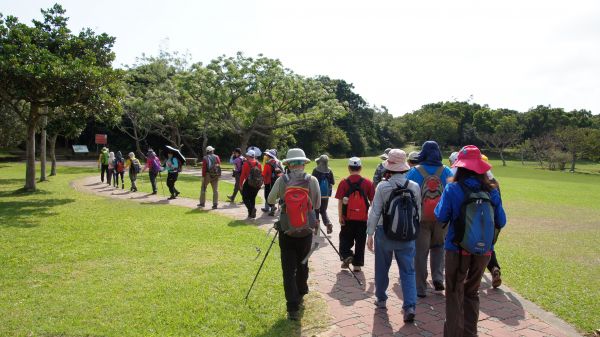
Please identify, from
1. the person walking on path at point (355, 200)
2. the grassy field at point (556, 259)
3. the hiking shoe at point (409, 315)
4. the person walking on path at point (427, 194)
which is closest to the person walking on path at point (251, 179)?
the person walking on path at point (355, 200)

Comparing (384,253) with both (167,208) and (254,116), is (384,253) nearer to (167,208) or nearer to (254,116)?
(167,208)

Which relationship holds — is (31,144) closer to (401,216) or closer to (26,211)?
(26,211)

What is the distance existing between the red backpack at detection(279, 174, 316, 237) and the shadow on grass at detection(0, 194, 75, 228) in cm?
762

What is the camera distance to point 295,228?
5.02 meters

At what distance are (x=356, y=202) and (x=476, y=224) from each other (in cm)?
266

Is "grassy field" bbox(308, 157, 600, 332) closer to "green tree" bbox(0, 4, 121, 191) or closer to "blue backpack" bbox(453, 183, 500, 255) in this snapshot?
"blue backpack" bbox(453, 183, 500, 255)

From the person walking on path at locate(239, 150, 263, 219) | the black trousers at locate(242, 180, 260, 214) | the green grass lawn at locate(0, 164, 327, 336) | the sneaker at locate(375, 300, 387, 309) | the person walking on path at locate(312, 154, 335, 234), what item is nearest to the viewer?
the green grass lawn at locate(0, 164, 327, 336)

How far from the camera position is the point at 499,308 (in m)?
5.52

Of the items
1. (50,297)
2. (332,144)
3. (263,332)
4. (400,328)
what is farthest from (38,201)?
(332,144)

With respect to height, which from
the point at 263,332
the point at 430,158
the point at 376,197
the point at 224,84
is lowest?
the point at 263,332

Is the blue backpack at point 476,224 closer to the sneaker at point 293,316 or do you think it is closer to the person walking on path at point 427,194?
the person walking on path at point 427,194

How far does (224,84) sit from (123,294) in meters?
25.1

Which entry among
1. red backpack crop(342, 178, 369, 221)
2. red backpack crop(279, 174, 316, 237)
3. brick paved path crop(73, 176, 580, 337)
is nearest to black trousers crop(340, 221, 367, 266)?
red backpack crop(342, 178, 369, 221)

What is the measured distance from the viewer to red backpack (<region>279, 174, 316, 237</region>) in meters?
5.03
